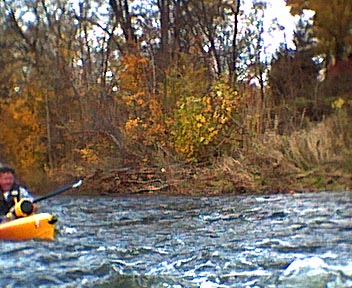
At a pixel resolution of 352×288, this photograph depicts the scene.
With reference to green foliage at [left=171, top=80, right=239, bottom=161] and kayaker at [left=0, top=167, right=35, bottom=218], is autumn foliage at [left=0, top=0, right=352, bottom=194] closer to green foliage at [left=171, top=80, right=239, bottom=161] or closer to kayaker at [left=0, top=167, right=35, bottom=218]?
green foliage at [left=171, top=80, right=239, bottom=161]

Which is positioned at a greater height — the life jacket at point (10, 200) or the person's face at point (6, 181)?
the person's face at point (6, 181)

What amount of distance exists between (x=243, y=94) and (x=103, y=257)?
11.5m

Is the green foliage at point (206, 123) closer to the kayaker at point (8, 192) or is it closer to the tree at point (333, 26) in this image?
the tree at point (333, 26)

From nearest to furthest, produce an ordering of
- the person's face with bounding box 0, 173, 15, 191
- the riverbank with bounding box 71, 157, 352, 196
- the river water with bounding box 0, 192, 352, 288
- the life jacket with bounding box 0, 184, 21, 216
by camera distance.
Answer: the river water with bounding box 0, 192, 352, 288, the life jacket with bounding box 0, 184, 21, 216, the person's face with bounding box 0, 173, 15, 191, the riverbank with bounding box 71, 157, 352, 196

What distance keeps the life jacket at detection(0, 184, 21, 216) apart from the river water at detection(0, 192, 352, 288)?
872 millimetres

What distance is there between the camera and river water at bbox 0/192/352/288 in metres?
6.17

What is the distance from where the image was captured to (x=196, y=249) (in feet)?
25.7

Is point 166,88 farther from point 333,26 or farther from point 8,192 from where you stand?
point 8,192

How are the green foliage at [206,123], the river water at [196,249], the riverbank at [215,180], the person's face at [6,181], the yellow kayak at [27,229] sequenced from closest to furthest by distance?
the river water at [196,249], the yellow kayak at [27,229], the person's face at [6,181], the riverbank at [215,180], the green foliage at [206,123]

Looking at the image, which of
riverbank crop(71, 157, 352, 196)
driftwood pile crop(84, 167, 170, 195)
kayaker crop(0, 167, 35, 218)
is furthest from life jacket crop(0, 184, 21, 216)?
driftwood pile crop(84, 167, 170, 195)

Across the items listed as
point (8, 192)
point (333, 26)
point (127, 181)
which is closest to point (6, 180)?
point (8, 192)

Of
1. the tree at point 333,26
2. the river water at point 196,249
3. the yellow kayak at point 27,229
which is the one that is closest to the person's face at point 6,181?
the yellow kayak at point 27,229

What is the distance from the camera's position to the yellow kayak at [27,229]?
340 inches

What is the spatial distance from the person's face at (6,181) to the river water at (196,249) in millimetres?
1081
